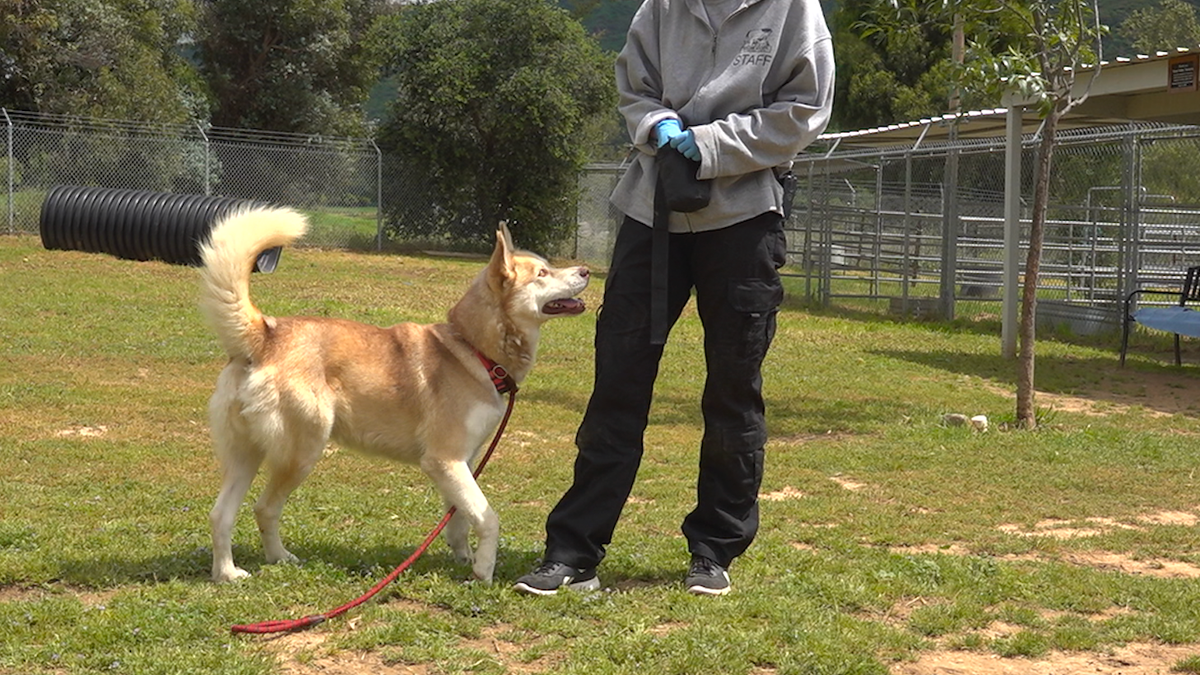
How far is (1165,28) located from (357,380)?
5669 cm

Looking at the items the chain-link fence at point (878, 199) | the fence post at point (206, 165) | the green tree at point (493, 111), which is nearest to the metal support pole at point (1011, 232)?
the chain-link fence at point (878, 199)

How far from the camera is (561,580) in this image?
435 centimetres

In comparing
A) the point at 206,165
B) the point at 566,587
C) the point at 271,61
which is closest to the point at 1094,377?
the point at 566,587

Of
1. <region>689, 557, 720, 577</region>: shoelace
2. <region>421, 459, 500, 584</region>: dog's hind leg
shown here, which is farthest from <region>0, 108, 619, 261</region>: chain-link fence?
<region>689, 557, 720, 577</region>: shoelace

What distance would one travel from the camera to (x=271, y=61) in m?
34.2

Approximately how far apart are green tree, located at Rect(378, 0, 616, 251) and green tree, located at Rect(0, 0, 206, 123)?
5232 millimetres

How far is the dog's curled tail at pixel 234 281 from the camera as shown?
437cm

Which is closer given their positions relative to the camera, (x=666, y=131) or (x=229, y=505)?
(x=666, y=131)

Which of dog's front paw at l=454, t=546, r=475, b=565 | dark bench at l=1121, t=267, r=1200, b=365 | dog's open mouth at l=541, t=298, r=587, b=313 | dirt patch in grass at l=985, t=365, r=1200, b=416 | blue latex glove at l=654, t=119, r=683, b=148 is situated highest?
blue latex glove at l=654, t=119, r=683, b=148

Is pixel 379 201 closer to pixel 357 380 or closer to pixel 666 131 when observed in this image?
pixel 357 380

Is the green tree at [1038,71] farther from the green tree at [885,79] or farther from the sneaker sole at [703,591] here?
the green tree at [885,79]

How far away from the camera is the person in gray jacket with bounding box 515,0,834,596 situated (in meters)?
4.30

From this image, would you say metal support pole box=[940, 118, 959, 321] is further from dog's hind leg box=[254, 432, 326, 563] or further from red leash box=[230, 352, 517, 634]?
dog's hind leg box=[254, 432, 326, 563]

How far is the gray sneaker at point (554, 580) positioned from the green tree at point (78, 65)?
24438 mm
